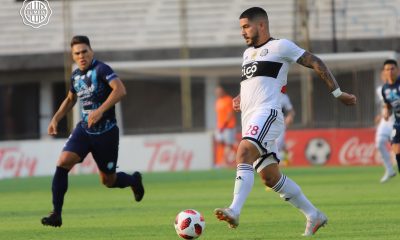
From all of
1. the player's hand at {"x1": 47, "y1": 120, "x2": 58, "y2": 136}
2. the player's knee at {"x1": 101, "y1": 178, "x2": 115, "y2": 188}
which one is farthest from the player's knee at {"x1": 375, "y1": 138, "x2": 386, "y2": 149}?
the player's hand at {"x1": 47, "y1": 120, "x2": 58, "y2": 136}

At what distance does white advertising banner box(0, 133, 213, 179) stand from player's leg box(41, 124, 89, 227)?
16.7 metres

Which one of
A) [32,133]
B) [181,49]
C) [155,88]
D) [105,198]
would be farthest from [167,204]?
[32,133]

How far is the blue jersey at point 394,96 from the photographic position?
56.6ft

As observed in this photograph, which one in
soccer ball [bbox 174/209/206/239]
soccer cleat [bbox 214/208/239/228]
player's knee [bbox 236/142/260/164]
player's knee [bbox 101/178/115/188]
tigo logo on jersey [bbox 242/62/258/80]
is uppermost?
tigo logo on jersey [bbox 242/62/258/80]

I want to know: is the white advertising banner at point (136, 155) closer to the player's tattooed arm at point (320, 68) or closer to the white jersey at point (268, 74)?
the white jersey at point (268, 74)

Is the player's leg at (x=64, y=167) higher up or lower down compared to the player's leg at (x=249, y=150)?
lower down

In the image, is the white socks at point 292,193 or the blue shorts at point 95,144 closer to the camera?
the white socks at point 292,193

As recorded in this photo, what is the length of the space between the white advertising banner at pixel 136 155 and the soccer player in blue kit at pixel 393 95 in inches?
475

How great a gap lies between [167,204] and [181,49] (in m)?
19.8

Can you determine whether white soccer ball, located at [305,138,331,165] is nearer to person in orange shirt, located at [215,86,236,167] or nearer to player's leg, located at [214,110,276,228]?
person in orange shirt, located at [215,86,236,167]

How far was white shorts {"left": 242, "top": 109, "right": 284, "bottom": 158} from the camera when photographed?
9617mm

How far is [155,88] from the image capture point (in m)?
32.8

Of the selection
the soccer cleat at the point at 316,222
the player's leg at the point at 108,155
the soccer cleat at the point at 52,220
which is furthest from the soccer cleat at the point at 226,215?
the player's leg at the point at 108,155

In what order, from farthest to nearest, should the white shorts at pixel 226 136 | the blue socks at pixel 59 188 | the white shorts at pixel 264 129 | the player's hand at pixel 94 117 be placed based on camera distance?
the white shorts at pixel 226 136 < the player's hand at pixel 94 117 < the blue socks at pixel 59 188 < the white shorts at pixel 264 129
